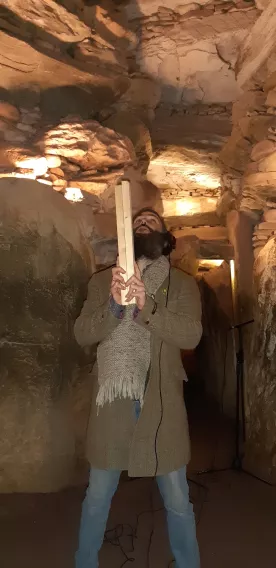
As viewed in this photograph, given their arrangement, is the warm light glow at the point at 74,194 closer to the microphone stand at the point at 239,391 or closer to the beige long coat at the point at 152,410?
Answer: the beige long coat at the point at 152,410

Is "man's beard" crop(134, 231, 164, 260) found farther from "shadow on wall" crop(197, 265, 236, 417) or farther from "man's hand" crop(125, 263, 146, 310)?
"shadow on wall" crop(197, 265, 236, 417)

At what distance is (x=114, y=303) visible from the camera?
6.19 ft

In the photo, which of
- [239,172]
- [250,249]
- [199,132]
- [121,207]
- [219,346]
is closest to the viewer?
[121,207]

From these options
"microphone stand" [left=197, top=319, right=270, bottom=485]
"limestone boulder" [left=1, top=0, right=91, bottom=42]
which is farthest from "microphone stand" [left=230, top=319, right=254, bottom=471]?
"limestone boulder" [left=1, top=0, right=91, bottom=42]

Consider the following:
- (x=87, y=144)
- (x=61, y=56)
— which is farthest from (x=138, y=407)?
(x=61, y=56)

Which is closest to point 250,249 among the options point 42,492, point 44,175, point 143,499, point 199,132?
point 199,132

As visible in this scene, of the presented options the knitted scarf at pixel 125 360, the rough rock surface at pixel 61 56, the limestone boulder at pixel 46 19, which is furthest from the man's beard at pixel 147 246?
the limestone boulder at pixel 46 19

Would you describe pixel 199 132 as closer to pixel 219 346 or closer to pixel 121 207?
pixel 219 346

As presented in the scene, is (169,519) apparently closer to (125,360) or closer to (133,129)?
(125,360)

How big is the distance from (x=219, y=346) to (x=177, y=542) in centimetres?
380

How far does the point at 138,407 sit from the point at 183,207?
13.5 feet

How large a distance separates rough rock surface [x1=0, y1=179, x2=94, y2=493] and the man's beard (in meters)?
0.90

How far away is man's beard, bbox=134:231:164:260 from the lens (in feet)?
7.08

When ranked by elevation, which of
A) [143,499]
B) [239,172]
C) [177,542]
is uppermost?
[239,172]
